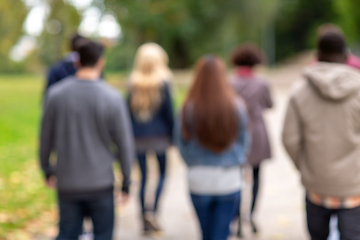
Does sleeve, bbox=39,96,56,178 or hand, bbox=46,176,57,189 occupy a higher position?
sleeve, bbox=39,96,56,178

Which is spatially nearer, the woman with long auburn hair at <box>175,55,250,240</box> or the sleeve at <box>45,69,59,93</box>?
the woman with long auburn hair at <box>175,55,250,240</box>


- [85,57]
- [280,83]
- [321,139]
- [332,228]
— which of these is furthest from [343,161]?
[280,83]

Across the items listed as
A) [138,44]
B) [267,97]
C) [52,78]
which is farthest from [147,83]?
[138,44]

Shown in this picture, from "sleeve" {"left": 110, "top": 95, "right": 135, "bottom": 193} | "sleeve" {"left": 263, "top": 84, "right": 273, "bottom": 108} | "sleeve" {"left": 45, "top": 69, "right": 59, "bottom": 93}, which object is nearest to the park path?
"sleeve" {"left": 263, "top": 84, "right": 273, "bottom": 108}

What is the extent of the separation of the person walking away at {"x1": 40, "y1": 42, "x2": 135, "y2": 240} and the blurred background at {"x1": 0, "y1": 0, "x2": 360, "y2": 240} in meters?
0.82

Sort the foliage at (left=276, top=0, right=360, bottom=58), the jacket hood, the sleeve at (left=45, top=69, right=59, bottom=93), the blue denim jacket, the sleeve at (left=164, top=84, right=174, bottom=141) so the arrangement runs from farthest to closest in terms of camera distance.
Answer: the foliage at (left=276, top=0, right=360, bottom=58) → the sleeve at (left=164, top=84, right=174, bottom=141) → the sleeve at (left=45, top=69, right=59, bottom=93) → the blue denim jacket → the jacket hood

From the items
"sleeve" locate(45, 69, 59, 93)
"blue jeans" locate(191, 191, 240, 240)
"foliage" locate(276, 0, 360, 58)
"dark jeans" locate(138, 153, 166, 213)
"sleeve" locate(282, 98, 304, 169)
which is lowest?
"foliage" locate(276, 0, 360, 58)

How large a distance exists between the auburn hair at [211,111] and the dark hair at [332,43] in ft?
2.39

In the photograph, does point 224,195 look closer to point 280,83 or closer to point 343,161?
point 343,161

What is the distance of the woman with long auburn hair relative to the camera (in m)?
3.07

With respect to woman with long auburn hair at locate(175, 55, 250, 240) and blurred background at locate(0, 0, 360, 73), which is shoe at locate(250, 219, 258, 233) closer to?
woman with long auburn hair at locate(175, 55, 250, 240)

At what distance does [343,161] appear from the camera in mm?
2785

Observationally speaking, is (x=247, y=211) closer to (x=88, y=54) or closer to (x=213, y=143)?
(x=213, y=143)

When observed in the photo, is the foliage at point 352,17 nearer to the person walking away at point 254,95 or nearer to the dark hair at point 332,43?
the person walking away at point 254,95
